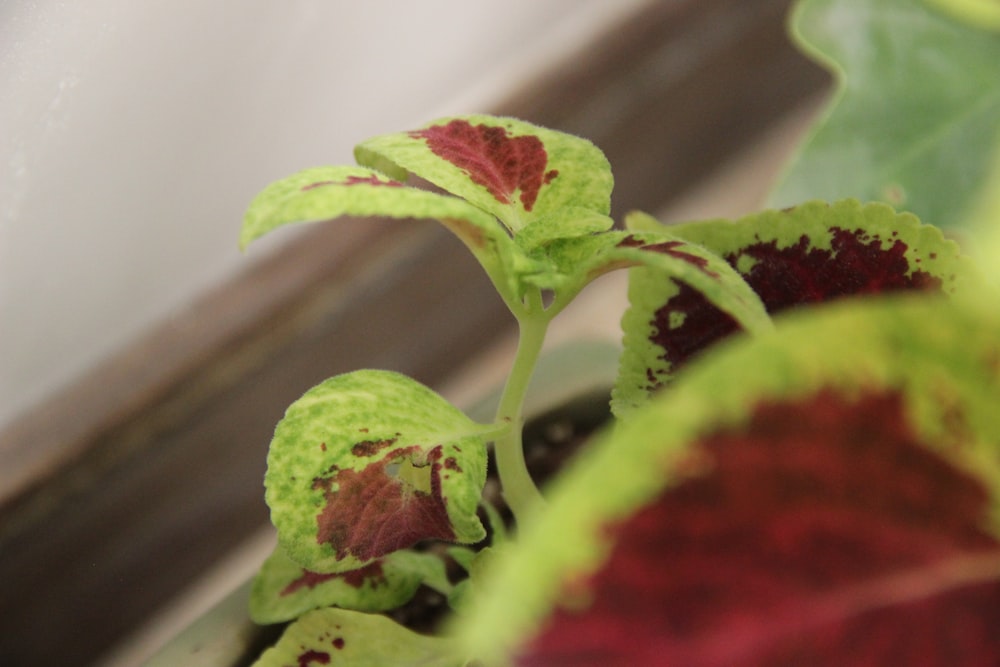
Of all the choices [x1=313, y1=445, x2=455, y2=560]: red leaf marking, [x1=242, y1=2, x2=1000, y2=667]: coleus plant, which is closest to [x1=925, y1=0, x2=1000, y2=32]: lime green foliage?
[x1=242, y1=2, x2=1000, y2=667]: coleus plant

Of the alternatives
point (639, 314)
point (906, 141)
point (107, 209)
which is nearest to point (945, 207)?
point (906, 141)

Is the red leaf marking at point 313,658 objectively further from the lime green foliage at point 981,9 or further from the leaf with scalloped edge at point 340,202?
the lime green foliage at point 981,9

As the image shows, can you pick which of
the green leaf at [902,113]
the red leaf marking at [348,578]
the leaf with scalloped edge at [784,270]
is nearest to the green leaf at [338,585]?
the red leaf marking at [348,578]

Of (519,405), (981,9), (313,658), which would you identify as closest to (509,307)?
(519,405)

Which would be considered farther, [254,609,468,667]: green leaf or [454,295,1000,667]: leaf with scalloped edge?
[254,609,468,667]: green leaf

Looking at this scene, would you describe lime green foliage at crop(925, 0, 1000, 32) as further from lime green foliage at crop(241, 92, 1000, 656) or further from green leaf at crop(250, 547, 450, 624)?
green leaf at crop(250, 547, 450, 624)

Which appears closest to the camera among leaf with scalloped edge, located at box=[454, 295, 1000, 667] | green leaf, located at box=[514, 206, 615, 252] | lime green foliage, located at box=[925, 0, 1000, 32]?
leaf with scalloped edge, located at box=[454, 295, 1000, 667]

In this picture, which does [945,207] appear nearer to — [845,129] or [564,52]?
[845,129]
